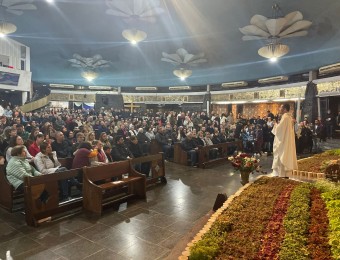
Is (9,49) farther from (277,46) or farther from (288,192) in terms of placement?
(288,192)

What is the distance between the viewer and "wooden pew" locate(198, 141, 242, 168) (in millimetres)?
8820

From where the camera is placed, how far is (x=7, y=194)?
4680mm

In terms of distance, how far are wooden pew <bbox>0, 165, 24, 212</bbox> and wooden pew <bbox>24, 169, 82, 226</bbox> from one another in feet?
2.19

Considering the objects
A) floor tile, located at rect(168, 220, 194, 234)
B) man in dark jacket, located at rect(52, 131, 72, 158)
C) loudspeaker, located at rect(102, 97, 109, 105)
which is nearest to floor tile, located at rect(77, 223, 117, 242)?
floor tile, located at rect(168, 220, 194, 234)

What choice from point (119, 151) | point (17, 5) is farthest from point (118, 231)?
point (17, 5)

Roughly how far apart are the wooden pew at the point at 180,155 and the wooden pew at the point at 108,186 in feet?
11.8

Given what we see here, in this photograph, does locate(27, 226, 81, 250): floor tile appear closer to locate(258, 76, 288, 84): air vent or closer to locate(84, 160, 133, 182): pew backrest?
locate(84, 160, 133, 182): pew backrest

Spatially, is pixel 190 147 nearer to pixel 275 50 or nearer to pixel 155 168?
pixel 155 168

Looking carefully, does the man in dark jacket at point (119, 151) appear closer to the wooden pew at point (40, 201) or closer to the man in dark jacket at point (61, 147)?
the man in dark jacket at point (61, 147)

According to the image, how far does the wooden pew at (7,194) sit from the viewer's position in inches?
181

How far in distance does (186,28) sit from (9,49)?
11.7 meters

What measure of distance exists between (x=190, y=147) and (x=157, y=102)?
645 inches

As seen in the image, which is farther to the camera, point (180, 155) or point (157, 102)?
point (157, 102)

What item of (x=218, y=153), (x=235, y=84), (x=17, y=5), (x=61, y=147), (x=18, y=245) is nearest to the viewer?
(x=18, y=245)
